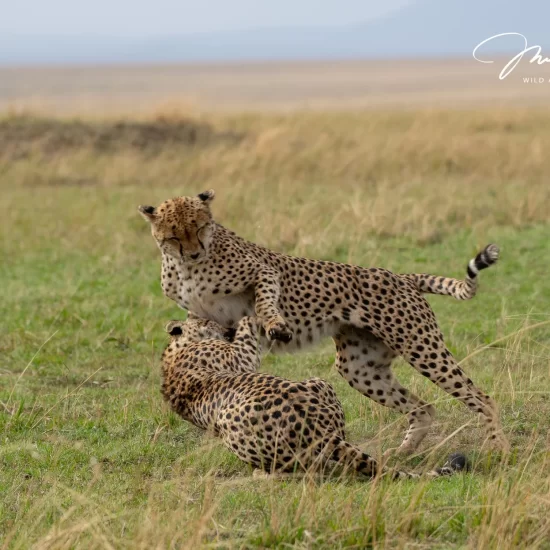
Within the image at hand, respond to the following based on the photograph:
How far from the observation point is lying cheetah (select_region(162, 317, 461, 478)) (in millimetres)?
3721

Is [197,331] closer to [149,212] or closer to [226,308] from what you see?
[226,308]

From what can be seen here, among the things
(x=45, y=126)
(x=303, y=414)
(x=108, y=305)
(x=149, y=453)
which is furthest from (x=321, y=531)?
(x=45, y=126)

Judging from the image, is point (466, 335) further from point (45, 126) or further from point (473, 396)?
point (45, 126)

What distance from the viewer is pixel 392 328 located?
14.7 ft

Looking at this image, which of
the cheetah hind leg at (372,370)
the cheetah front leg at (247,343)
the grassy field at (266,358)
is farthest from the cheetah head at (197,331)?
the cheetah hind leg at (372,370)

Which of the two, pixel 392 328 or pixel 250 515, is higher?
pixel 392 328

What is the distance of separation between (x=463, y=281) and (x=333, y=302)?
59 centimetres

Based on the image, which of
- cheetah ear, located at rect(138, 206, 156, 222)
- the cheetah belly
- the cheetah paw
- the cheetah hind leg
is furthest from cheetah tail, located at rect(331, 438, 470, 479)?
cheetah ear, located at rect(138, 206, 156, 222)

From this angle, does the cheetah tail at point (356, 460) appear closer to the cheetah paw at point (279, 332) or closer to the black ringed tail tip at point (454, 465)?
the black ringed tail tip at point (454, 465)

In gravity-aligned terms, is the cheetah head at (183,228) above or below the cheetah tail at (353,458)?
above

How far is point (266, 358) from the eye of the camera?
6090 mm

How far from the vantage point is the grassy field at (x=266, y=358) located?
3.22 m

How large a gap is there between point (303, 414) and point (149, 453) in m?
0.84

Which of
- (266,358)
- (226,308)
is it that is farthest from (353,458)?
(266,358)
